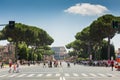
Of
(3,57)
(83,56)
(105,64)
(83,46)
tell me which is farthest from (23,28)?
(83,56)

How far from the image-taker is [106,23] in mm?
96750

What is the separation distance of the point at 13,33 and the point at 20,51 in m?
22.4

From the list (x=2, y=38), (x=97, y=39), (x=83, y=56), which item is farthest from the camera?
(x=83, y=56)

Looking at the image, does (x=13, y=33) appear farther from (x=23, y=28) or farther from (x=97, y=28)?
(x=97, y=28)

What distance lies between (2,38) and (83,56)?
220ft

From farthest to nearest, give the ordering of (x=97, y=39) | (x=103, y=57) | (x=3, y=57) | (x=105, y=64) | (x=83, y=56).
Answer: (x=83, y=56) < (x=3, y=57) < (x=103, y=57) < (x=97, y=39) < (x=105, y=64)

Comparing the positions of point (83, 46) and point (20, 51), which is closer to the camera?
point (20, 51)

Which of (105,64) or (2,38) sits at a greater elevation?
(2,38)

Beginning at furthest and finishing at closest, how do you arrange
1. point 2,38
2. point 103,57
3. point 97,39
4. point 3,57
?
1. point 3,57
2. point 103,57
3. point 2,38
4. point 97,39

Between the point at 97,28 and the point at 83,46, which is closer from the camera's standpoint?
the point at 97,28

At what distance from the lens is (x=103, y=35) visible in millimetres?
98688

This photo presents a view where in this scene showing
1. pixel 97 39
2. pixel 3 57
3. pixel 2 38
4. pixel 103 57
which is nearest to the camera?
pixel 97 39

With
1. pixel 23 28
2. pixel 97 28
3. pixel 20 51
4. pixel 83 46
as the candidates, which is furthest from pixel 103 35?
pixel 83 46

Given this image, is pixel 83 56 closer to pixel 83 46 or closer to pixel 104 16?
pixel 83 46
